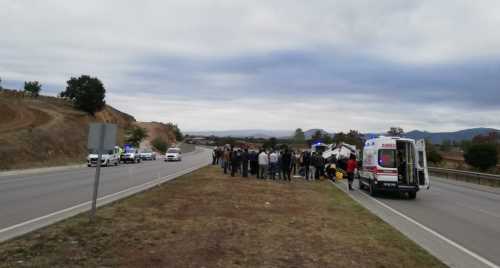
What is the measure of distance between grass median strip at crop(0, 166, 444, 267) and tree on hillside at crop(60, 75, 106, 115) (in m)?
66.0

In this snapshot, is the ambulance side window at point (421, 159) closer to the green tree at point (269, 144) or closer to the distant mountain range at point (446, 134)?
the distant mountain range at point (446, 134)

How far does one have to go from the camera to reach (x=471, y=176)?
1282 inches

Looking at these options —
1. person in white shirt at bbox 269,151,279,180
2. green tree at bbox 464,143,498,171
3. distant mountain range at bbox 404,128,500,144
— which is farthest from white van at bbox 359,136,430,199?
green tree at bbox 464,143,498,171

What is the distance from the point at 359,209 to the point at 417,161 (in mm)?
6138

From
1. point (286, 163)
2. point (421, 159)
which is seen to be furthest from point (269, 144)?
point (421, 159)

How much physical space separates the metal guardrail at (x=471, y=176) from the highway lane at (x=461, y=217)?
10.8m

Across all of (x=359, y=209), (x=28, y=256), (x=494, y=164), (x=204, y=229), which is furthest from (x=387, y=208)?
(x=494, y=164)

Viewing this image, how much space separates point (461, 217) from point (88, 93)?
70.9 meters

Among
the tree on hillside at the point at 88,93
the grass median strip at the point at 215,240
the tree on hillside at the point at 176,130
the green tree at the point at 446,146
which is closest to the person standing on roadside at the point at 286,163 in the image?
the grass median strip at the point at 215,240

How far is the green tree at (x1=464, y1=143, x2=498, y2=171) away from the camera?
45.2 meters

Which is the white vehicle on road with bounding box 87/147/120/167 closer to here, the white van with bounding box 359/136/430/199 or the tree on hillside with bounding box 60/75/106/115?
the white van with bounding box 359/136/430/199

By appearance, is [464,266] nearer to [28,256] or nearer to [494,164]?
[28,256]

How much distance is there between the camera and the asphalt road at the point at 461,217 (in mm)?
9750

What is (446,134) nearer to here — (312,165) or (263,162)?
(312,165)
